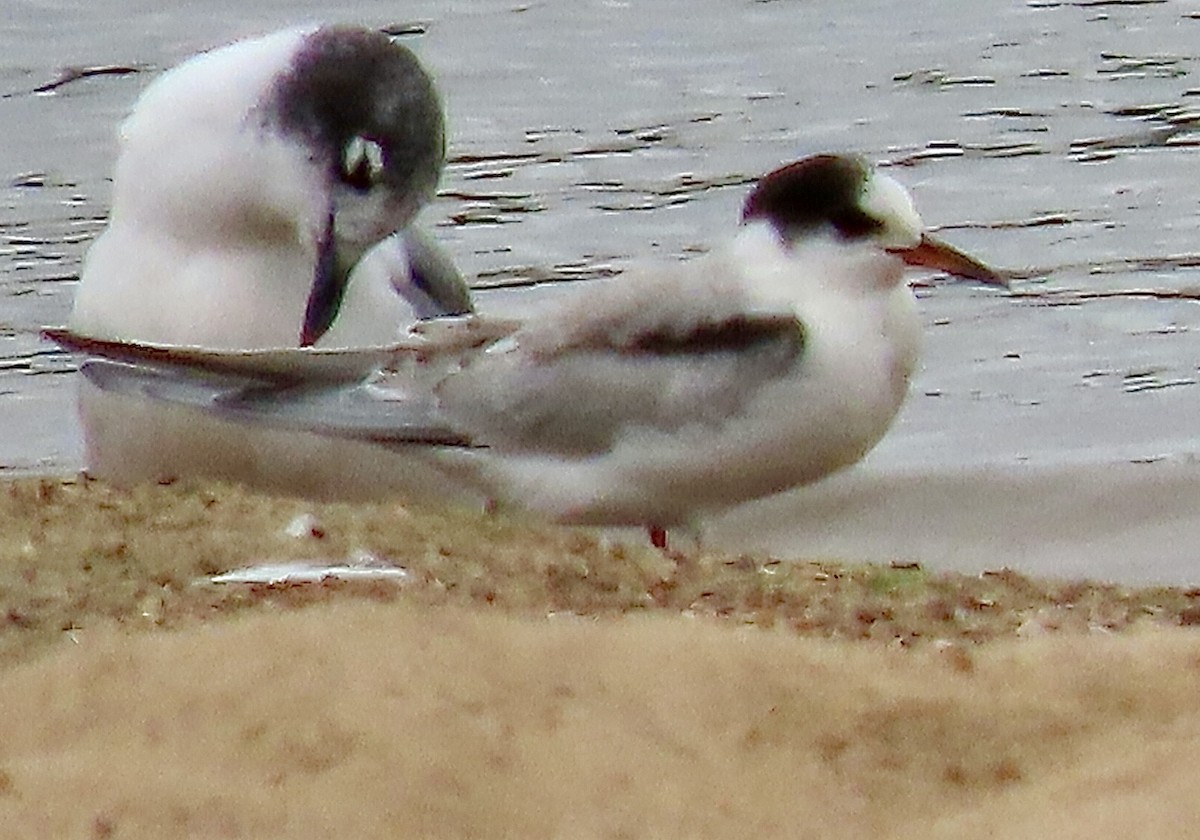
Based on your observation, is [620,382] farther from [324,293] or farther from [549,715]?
[549,715]

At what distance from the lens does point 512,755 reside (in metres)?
3.04

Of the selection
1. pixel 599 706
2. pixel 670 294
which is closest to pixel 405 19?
pixel 670 294

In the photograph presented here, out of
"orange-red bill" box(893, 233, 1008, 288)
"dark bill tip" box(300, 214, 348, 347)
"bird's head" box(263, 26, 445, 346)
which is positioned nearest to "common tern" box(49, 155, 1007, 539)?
"orange-red bill" box(893, 233, 1008, 288)

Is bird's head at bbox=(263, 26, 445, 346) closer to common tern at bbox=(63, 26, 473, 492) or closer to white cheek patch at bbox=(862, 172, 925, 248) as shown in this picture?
common tern at bbox=(63, 26, 473, 492)

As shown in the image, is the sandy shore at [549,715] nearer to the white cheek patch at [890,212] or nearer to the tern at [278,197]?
the white cheek patch at [890,212]

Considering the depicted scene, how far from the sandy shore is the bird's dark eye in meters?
2.12

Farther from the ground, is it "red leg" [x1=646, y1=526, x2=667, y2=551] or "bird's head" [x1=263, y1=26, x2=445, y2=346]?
"bird's head" [x1=263, y1=26, x2=445, y2=346]

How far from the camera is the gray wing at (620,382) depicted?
17.3 feet

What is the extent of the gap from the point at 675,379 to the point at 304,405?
80 centimetres

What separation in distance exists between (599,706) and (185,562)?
108 centimetres

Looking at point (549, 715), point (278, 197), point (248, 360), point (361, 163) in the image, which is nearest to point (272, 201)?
point (278, 197)

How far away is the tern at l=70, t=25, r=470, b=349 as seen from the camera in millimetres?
5953

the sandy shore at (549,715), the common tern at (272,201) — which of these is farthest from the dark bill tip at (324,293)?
the sandy shore at (549,715)

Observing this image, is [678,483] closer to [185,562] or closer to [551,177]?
[185,562]
